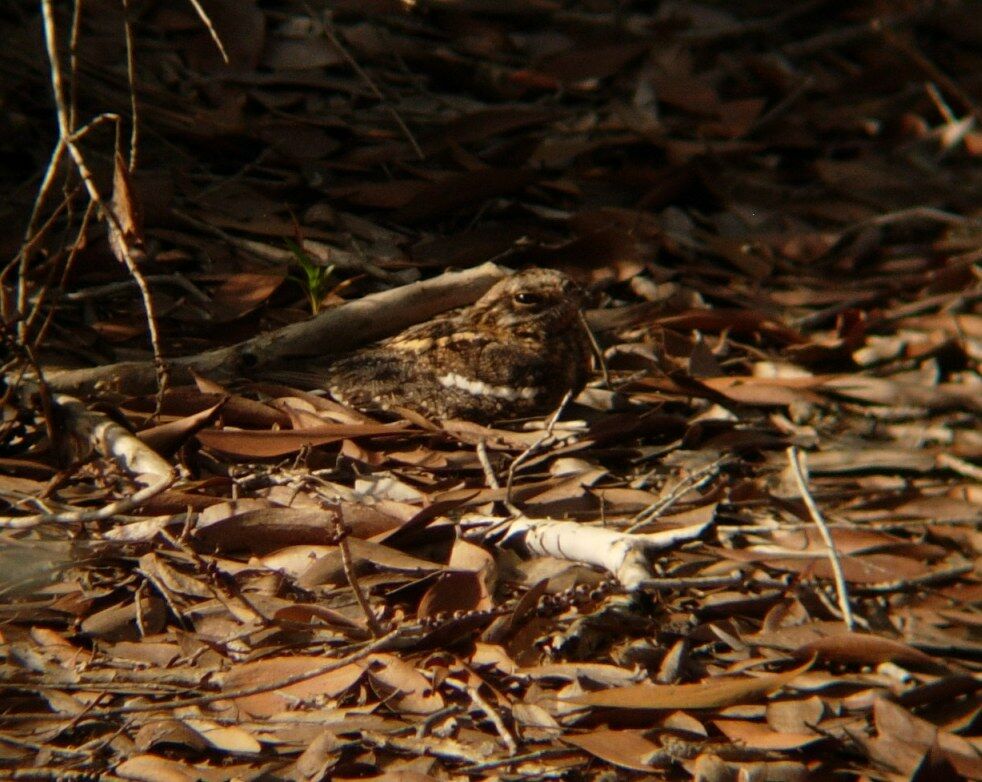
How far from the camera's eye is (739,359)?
4.19 m

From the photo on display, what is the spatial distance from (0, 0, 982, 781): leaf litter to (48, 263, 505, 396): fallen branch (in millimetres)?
56

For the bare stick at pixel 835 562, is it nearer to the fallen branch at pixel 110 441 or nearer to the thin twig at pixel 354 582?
the thin twig at pixel 354 582

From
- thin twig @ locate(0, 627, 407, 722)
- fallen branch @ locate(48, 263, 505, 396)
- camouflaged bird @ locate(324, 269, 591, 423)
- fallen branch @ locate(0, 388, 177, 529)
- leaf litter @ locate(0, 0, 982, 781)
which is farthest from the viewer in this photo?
camouflaged bird @ locate(324, 269, 591, 423)

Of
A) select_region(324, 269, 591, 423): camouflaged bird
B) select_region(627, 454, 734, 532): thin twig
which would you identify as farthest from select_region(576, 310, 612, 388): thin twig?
select_region(627, 454, 734, 532): thin twig

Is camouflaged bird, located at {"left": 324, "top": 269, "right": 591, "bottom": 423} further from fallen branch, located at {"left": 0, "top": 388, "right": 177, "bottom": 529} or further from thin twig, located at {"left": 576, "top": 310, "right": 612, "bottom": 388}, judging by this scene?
fallen branch, located at {"left": 0, "top": 388, "right": 177, "bottom": 529}

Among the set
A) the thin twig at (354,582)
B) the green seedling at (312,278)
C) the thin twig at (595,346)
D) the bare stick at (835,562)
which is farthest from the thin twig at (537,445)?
the green seedling at (312,278)

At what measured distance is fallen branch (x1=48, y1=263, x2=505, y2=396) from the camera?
3.33 meters

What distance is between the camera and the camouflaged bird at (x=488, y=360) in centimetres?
359

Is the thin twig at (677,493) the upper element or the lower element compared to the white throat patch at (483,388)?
lower

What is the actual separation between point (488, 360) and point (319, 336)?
0.55 m

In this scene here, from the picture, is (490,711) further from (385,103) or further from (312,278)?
(385,103)

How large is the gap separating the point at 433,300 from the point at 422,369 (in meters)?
0.39

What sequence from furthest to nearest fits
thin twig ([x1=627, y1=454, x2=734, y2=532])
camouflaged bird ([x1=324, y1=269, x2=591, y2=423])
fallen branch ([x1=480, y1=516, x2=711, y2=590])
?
1. camouflaged bird ([x1=324, y1=269, x2=591, y2=423])
2. thin twig ([x1=627, y1=454, x2=734, y2=532])
3. fallen branch ([x1=480, y1=516, x2=711, y2=590])

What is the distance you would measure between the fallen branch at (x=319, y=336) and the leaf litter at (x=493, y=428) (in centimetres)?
6
